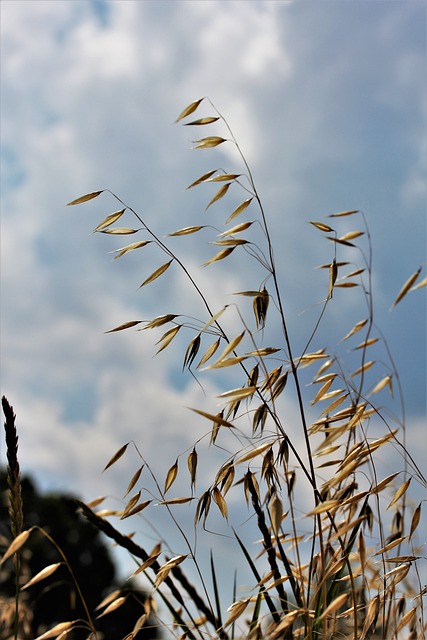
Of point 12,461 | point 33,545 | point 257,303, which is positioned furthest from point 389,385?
point 33,545

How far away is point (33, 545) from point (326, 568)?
10.7m

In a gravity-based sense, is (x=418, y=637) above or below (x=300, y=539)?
below

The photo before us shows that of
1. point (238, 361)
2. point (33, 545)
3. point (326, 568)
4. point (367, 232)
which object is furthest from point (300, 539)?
point (33, 545)

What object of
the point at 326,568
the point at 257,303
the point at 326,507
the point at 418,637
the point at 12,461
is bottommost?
the point at 418,637

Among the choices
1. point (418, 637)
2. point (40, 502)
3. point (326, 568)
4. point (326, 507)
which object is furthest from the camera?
point (40, 502)

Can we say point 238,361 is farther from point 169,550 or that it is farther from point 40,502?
point 40,502

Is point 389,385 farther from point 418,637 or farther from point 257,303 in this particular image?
point 418,637

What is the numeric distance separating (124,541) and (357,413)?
2.17ft

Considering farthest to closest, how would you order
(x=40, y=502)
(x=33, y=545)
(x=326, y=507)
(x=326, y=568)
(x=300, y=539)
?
(x=40, y=502) → (x=33, y=545) → (x=300, y=539) → (x=326, y=568) → (x=326, y=507)

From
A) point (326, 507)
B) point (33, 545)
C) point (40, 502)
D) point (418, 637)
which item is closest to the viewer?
point (326, 507)

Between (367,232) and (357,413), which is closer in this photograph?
(357,413)

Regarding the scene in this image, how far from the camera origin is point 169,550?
2.06m

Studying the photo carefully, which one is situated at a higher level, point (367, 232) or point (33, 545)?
point (367, 232)

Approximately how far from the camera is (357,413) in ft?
5.65
